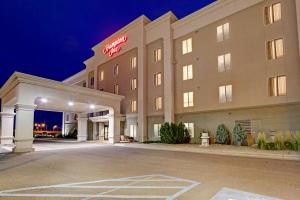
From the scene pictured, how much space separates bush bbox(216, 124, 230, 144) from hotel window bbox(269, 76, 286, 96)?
14.5 ft

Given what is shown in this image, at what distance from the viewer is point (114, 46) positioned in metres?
26.7

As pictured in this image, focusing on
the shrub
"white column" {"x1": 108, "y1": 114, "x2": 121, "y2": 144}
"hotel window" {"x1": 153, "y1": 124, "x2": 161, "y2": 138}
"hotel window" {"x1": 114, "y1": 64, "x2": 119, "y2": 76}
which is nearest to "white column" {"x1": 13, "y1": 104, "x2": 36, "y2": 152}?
"white column" {"x1": 108, "y1": 114, "x2": 121, "y2": 144}

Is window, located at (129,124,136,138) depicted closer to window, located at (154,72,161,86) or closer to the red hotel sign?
window, located at (154,72,161,86)

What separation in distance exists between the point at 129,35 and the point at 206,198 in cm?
2310

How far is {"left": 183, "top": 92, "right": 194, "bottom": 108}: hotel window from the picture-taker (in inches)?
762

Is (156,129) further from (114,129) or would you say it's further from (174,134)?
(114,129)

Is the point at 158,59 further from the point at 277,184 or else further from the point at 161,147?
the point at 277,184

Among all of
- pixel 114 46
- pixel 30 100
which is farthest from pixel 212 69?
pixel 30 100

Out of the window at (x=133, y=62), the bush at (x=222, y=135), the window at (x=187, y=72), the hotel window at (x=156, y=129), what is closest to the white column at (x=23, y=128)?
the hotel window at (x=156, y=129)

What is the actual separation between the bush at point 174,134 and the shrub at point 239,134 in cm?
463

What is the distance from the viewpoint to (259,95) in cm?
1516

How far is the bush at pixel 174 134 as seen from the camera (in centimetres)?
1834

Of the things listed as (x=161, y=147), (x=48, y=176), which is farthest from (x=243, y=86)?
(x=48, y=176)

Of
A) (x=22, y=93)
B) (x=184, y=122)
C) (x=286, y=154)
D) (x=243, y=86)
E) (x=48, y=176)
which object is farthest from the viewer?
(x=184, y=122)
